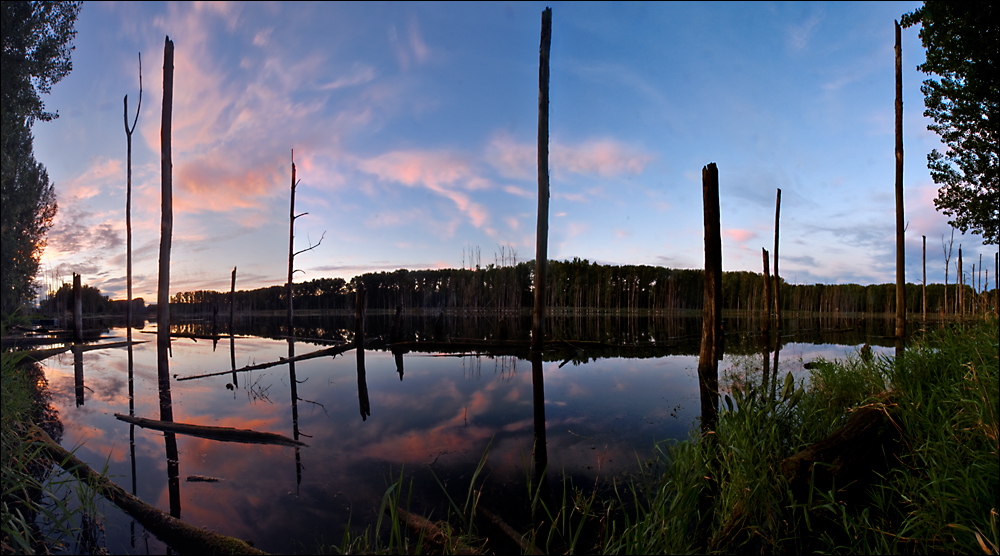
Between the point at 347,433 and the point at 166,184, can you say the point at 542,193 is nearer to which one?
the point at 347,433

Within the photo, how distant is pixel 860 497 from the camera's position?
10.4ft

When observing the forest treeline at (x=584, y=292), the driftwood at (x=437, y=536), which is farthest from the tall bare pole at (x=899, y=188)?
the forest treeline at (x=584, y=292)

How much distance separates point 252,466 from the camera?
4.00m

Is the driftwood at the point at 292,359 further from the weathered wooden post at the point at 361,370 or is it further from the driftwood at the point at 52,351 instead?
the driftwood at the point at 52,351

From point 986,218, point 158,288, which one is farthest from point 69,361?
point 986,218

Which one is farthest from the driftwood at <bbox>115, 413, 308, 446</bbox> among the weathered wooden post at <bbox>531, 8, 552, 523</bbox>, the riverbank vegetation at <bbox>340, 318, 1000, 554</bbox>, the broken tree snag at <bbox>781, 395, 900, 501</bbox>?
the weathered wooden post at <bbox>531, 8, 552, 523</bbox>

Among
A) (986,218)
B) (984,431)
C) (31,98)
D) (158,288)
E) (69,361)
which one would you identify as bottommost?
(69,361)

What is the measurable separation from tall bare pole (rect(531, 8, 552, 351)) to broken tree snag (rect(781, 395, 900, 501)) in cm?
782

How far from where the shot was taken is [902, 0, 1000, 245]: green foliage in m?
11.0

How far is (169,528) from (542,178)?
10.3m

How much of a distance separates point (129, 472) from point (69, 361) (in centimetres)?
1108

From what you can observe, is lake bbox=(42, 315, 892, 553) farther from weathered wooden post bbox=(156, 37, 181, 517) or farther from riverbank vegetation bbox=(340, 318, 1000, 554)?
weathered wooden post bbox=(156, 37, 181, 517)

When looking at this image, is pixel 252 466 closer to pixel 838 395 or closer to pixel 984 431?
pixel 984 431

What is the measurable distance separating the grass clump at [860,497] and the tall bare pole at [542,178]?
7019 millimetres
